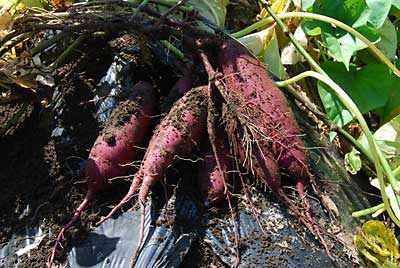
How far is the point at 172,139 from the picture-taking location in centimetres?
138

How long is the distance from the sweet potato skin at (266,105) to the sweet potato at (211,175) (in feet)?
0.27

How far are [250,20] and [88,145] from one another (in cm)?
77

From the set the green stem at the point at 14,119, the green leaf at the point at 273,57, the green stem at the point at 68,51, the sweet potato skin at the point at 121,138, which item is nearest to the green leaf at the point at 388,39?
the green leaf at the point at 273,57

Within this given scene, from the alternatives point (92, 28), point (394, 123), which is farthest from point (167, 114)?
point (394, 123)

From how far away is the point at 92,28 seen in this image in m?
1.46

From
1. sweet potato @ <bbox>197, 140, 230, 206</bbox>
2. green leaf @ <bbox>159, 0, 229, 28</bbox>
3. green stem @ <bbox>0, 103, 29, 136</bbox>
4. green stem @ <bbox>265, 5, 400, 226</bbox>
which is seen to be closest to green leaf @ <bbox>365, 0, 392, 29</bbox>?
green stem @ <bbox>265, 5, 400, 226</bbox>

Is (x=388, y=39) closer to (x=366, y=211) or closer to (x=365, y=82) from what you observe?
(x=365, y=82)

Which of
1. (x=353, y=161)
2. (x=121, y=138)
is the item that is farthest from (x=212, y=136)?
(x=353, y=161)

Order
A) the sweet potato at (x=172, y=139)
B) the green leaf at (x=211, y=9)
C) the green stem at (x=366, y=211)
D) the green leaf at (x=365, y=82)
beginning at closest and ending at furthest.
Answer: the sweet potato at (x=172, y=139) < the green stem at (x=366, y=211) < the green leaf at (x=365, y=82) < the green leaf at (x=211, y=9)

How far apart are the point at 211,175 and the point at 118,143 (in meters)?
0.21

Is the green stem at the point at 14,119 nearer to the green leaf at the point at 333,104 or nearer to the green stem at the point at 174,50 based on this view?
the green stem at the point at 174,50

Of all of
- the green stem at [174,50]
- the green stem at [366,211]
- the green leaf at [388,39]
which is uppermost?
the green stem at [174,50]

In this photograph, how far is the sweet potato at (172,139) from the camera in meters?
1.35

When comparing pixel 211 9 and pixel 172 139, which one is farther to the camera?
pixel 211 9
